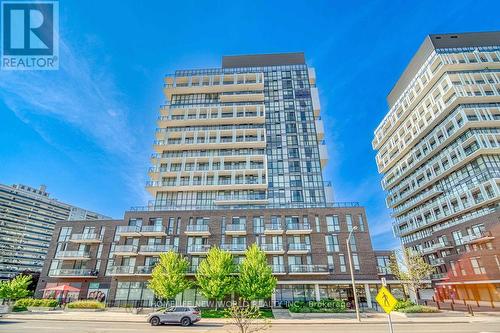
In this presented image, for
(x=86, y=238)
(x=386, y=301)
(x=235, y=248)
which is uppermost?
(x=86, y=238)

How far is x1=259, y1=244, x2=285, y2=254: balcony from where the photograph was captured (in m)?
34.8

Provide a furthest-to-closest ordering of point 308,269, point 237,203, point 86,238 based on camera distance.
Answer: point 237,203 → point 86,238 → point 308,269

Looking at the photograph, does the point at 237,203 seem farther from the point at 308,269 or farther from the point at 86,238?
the point at 86,238

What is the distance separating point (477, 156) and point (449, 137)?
22.1 feet

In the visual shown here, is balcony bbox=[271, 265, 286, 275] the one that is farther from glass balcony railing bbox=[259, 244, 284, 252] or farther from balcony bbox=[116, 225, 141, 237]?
balcony bbox=[116, 225, 141, 237]

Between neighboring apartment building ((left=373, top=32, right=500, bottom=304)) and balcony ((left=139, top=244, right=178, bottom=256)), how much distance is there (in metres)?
45.9

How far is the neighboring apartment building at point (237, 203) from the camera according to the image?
113ft

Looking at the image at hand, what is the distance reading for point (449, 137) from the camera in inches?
→ 2018

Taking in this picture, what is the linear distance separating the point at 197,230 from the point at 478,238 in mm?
45211

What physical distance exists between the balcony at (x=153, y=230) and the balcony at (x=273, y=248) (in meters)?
15.0

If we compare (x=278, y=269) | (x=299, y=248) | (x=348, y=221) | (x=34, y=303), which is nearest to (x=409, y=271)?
(x=348, y=221)

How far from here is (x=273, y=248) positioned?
3506 cm

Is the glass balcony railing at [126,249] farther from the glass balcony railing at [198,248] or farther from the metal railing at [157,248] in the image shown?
the glass balcony railing at [198,248]

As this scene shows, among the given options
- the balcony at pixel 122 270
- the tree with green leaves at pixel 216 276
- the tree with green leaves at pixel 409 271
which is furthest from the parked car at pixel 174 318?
the tree with green leaves at pixel 409 271
